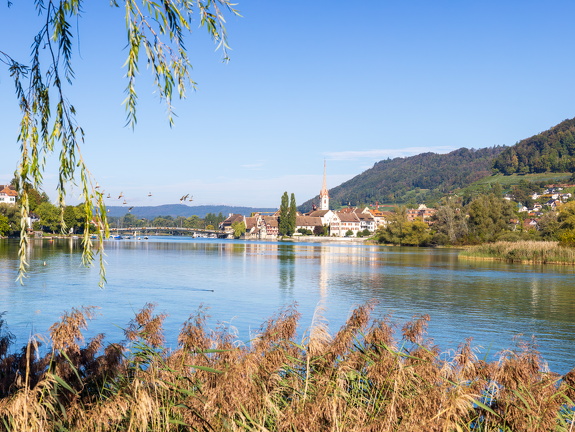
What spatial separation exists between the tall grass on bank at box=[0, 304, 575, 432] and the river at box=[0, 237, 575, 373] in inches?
125

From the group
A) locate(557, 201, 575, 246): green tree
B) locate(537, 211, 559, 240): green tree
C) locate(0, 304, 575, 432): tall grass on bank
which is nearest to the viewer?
locate(0, 304, 575, 432): tall grass on bank

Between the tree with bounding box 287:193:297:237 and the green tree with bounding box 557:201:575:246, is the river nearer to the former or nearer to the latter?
the green tree with bounding box 557:201:575:246

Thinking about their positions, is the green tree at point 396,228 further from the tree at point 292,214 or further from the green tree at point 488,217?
the tree at point 292,214

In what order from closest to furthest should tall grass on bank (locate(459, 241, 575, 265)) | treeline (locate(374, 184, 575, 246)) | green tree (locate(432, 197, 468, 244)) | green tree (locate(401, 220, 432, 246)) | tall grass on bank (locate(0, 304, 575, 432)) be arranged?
tall grass on bank (locate(0, 304, 575, 432)) < tall grass on bank (locate(459, 241, 575, 265)) < treeline (locate(374, 184, 575, 246)) < green tree (locate(432, 197, 468, 244)) < green tree (locate(401, 220, 432, 246))

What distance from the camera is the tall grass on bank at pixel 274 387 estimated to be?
16.3 feet

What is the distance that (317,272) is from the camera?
150ft

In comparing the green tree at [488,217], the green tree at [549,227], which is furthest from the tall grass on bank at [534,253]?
the green tree at [488,217]

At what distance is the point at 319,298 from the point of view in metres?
28.1

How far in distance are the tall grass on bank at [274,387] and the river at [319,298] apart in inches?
125

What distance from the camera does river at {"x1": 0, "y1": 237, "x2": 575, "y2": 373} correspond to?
61.0 ft

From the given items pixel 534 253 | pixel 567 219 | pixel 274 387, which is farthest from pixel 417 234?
pixel 274 387

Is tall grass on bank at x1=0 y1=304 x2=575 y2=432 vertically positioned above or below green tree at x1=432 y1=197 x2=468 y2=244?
below

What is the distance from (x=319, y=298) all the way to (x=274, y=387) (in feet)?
72.1

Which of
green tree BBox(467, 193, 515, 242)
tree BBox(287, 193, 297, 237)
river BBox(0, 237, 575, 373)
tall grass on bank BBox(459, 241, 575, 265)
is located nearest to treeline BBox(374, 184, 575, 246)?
green tree BBox(467, 193, 515, 242)
